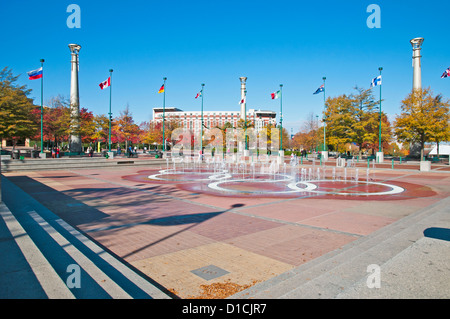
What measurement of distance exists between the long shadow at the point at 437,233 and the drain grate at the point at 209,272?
4.56m

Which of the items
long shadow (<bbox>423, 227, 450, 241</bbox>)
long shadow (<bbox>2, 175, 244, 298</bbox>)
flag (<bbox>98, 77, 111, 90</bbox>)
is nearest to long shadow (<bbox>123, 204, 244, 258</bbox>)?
long shadow (<bbox>2, 175, 244, 298</bbox>)

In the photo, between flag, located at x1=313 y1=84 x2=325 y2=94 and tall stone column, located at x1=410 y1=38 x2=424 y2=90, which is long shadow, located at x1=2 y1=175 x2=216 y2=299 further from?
tall stone column, located at x1=410 y1=38 x2=424 y2=90

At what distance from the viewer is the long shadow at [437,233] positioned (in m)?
5.85

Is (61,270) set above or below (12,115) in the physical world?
below

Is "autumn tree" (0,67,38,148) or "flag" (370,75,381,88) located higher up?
"flag" (370,75,381,88)

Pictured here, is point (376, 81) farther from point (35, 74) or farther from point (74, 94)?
point (74, 94)

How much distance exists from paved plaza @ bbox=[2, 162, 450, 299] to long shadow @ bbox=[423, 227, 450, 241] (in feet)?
0.17

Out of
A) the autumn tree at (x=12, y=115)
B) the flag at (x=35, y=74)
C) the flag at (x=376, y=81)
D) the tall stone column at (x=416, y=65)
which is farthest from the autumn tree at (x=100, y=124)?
the tall stone column at (x=416, y=65)

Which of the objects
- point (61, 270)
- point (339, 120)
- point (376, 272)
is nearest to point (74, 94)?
point (339, 120)

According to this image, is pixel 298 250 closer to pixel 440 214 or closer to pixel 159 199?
pixel 440 214

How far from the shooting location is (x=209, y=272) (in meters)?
4.55

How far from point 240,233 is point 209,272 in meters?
2.26

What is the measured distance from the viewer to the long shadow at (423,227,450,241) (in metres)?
5.85
